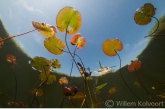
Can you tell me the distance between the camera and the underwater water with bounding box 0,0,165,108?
70.3 inches

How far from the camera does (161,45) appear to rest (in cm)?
188

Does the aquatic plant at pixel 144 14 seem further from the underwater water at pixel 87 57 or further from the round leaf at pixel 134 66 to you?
the round leaf at pixel 134 66

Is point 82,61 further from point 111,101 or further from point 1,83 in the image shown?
point 1,83

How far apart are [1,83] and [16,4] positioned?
3.17 feet

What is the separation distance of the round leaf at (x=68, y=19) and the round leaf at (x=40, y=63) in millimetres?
513

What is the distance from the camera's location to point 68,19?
1.41 meters

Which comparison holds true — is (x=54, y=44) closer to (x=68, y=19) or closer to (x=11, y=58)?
(x=68, y=19)

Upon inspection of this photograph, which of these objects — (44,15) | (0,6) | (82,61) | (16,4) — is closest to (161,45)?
(82,61)

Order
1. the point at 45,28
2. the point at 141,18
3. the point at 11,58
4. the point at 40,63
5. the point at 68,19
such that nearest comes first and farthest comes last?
the point at 68,19, the point at 45,28, the point at 141,18, the point at 40,63, the point at 11,58

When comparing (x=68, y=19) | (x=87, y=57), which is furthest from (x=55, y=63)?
(x=68, y=19)

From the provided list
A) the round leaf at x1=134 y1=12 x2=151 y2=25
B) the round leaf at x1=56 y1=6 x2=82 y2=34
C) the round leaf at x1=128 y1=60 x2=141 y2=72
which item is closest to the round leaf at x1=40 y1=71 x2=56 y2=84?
the round leaf at x1=56 y1=6 x2=82 y2=34

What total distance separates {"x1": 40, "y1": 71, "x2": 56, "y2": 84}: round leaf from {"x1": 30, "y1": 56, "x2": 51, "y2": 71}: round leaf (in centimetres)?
8

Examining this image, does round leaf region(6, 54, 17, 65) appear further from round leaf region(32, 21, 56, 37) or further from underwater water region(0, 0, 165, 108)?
round leaf region(32, 21, 56, 37)

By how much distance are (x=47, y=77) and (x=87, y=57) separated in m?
0.57
